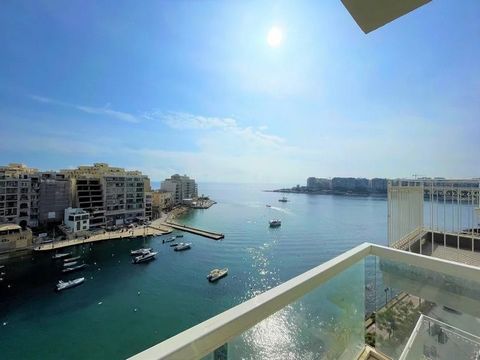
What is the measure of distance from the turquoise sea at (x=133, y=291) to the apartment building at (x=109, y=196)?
5.63 metres

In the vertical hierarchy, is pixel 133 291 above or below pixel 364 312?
below

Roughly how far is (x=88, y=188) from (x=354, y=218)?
89.9 feet

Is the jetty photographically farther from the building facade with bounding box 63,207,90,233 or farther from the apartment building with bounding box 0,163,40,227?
the apartment building with bounding box 0,163,40,227

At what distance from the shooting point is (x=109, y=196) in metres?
23.5

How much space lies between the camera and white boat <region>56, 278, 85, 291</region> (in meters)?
11.0

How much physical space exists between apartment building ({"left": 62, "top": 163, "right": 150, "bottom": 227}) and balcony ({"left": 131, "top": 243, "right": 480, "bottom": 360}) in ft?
81.6

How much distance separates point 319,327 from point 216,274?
38.7 feet

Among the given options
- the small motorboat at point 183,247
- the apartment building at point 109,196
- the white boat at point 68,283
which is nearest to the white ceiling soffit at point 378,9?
the white boat at point 68,283

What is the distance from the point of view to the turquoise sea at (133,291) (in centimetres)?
775

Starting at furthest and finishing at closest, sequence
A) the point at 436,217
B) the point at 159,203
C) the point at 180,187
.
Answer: the point at 180,187 < the point at 159,203 < the point at 436,217

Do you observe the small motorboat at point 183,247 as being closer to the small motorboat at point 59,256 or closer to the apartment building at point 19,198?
the small motorboat at point 59,256

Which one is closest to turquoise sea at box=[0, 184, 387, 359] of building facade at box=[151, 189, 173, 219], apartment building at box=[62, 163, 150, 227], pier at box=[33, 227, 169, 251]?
pier at box=[33, 227, 169, 251]

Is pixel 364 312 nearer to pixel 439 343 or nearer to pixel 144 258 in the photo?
pixel 439 343

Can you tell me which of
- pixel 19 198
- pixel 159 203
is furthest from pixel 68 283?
pixel 159 203
